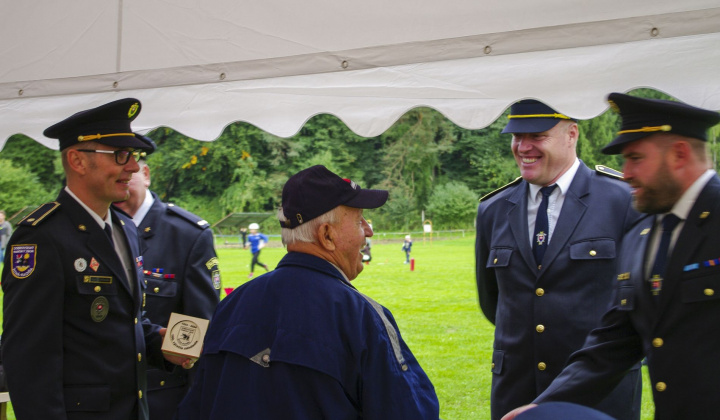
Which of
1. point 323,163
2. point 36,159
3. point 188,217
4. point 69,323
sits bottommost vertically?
point 69,323

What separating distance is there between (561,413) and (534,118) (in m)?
2.35

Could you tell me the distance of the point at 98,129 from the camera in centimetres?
294

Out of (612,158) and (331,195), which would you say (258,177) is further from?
(331,195)

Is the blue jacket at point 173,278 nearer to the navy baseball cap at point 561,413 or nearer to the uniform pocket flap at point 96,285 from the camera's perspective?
the uniform pocket flap at point 96,285

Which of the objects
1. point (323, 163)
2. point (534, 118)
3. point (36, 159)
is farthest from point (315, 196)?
point (36, 159)

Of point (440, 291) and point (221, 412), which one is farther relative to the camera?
point (440, 291)

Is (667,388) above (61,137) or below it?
below

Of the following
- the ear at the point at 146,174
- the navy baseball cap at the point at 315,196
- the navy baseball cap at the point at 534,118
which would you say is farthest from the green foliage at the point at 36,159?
the navy baseball cap at the point at 315,196

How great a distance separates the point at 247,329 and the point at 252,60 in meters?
1.55

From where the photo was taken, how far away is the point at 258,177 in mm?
46812

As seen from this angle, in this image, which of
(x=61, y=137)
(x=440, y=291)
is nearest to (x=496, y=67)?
(x=61, y=137)

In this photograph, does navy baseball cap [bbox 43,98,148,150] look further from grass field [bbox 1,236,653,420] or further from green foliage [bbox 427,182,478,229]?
green foliage [bbox 427,182,478,229]

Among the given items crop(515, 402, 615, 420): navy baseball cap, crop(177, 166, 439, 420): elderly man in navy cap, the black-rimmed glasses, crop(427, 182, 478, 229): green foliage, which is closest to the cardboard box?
the black-rimmed glasses

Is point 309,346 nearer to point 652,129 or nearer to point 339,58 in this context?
point 652,129
